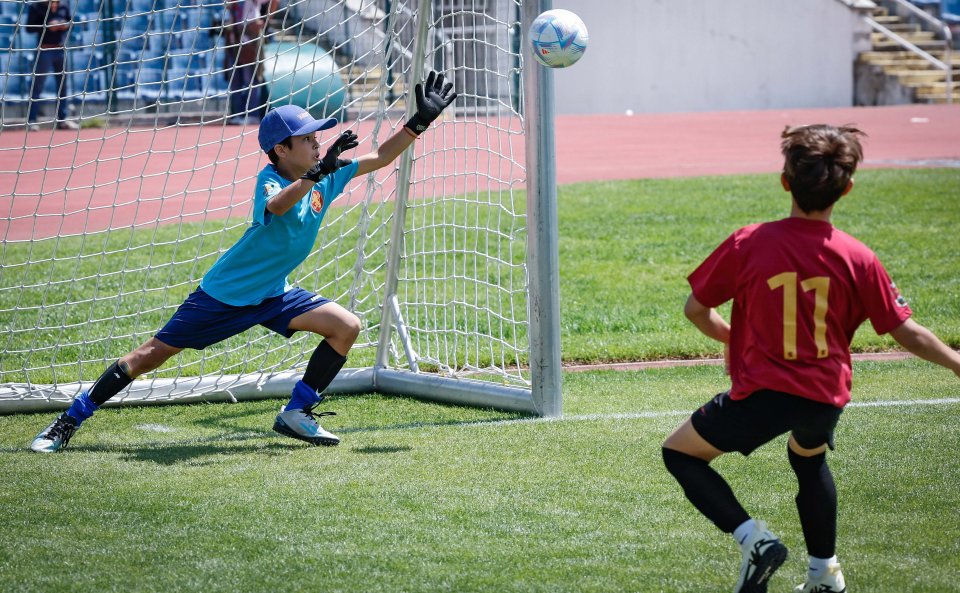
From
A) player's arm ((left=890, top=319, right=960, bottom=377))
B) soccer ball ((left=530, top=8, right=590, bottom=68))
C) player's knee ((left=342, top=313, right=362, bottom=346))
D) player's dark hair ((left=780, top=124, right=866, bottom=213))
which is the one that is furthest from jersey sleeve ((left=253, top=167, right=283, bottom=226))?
player's arm ((left=890, top=319, right=960, bottom=377))

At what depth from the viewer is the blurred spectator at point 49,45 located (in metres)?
6.82

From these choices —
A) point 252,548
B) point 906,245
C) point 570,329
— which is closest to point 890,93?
point 906,245

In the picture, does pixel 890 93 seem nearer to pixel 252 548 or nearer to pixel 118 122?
pixel 118 122

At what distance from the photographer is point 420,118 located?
5.52m

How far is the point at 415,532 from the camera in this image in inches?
167

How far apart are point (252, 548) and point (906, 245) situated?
863 cm

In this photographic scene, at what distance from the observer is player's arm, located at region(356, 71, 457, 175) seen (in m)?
5.50

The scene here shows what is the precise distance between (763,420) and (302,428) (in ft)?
9.28

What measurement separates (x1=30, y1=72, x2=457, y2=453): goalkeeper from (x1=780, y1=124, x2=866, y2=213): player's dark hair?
2.49 metres

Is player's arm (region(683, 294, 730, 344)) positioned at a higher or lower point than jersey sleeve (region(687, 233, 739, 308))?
lower

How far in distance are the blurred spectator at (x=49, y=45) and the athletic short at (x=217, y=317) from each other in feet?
5.22

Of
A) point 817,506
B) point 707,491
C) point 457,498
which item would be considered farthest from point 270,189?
point 817,506

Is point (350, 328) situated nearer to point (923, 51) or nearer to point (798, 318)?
point (798, 318)

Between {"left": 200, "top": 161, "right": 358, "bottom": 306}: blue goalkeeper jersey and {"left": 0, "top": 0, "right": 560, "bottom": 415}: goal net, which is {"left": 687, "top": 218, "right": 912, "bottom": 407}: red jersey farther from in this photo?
{"left": 200, "top": 161, "right": 358, "bottom": 306}: blue goalkeeper jersey
